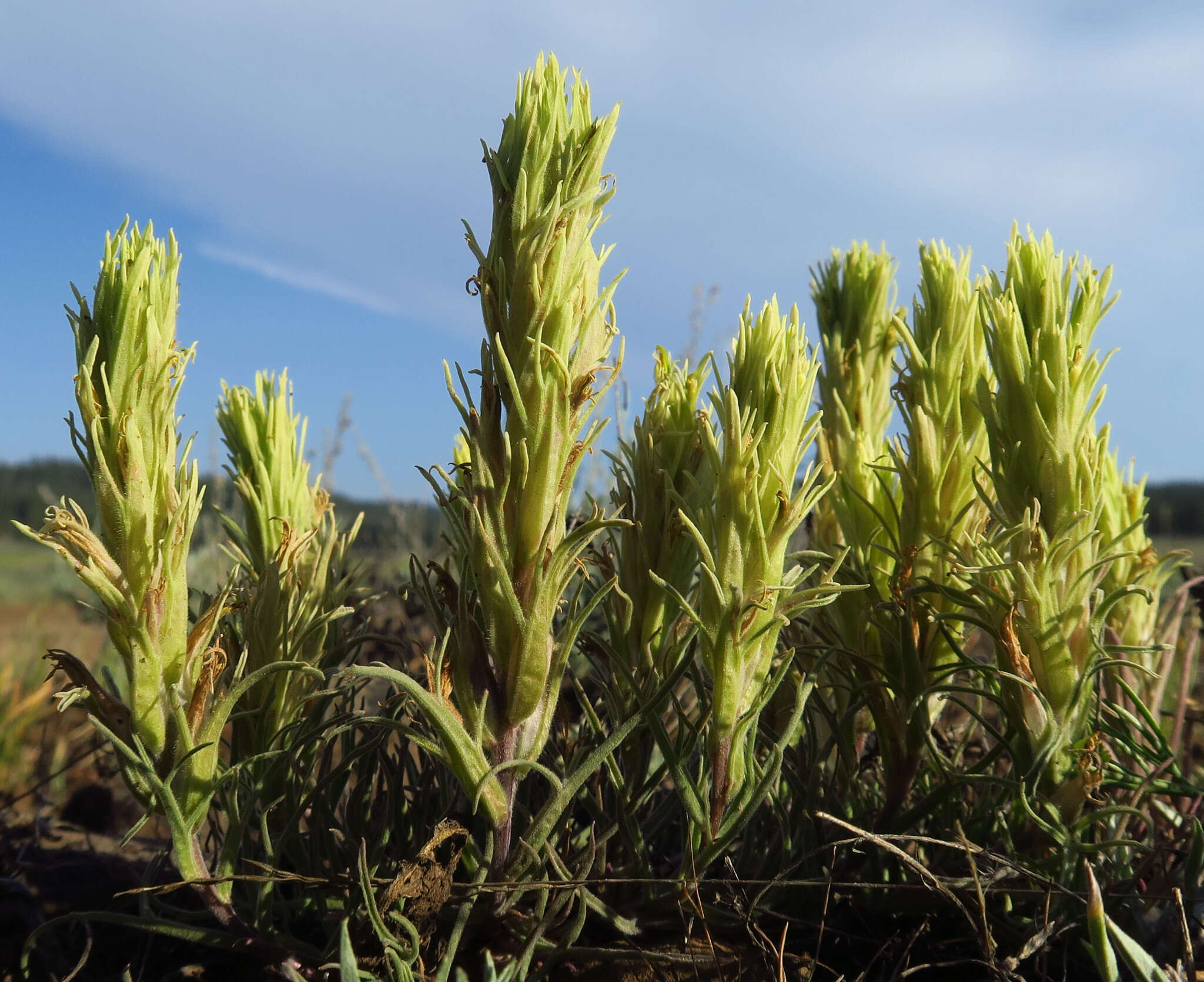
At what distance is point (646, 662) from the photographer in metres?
1.51

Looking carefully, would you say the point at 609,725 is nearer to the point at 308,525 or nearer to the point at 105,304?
the point at 308,525

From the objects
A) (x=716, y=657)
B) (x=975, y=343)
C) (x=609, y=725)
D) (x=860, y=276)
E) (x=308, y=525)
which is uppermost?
(x=860, y=276)

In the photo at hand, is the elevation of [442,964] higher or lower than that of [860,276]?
lower

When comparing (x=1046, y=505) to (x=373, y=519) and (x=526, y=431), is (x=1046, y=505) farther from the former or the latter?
(x=373, y=519)

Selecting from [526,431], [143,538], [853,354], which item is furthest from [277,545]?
[853,354]

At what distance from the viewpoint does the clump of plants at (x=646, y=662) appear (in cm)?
125

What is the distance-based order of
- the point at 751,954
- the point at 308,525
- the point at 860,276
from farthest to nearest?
the point at 860,276 < the point at 308,525 < the point at 751,954

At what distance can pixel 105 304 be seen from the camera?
1304mm

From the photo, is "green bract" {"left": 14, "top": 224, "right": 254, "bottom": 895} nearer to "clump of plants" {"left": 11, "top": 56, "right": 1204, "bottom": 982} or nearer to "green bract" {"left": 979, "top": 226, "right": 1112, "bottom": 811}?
"clump of plants" {"left": 11, "top": 56, "right": 1204, "bottom": 982}

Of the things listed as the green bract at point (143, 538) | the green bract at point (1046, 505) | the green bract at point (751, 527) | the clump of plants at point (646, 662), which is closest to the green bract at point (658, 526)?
the clump of plants at point (646, 662)

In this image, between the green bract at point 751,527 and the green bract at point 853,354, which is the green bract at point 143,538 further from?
the green bract at point 853,354

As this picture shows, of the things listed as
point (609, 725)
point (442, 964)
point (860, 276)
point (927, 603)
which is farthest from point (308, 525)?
point (860, 276)

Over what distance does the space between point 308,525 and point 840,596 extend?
42.7 inches

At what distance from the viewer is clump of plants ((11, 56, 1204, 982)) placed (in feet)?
4.11
